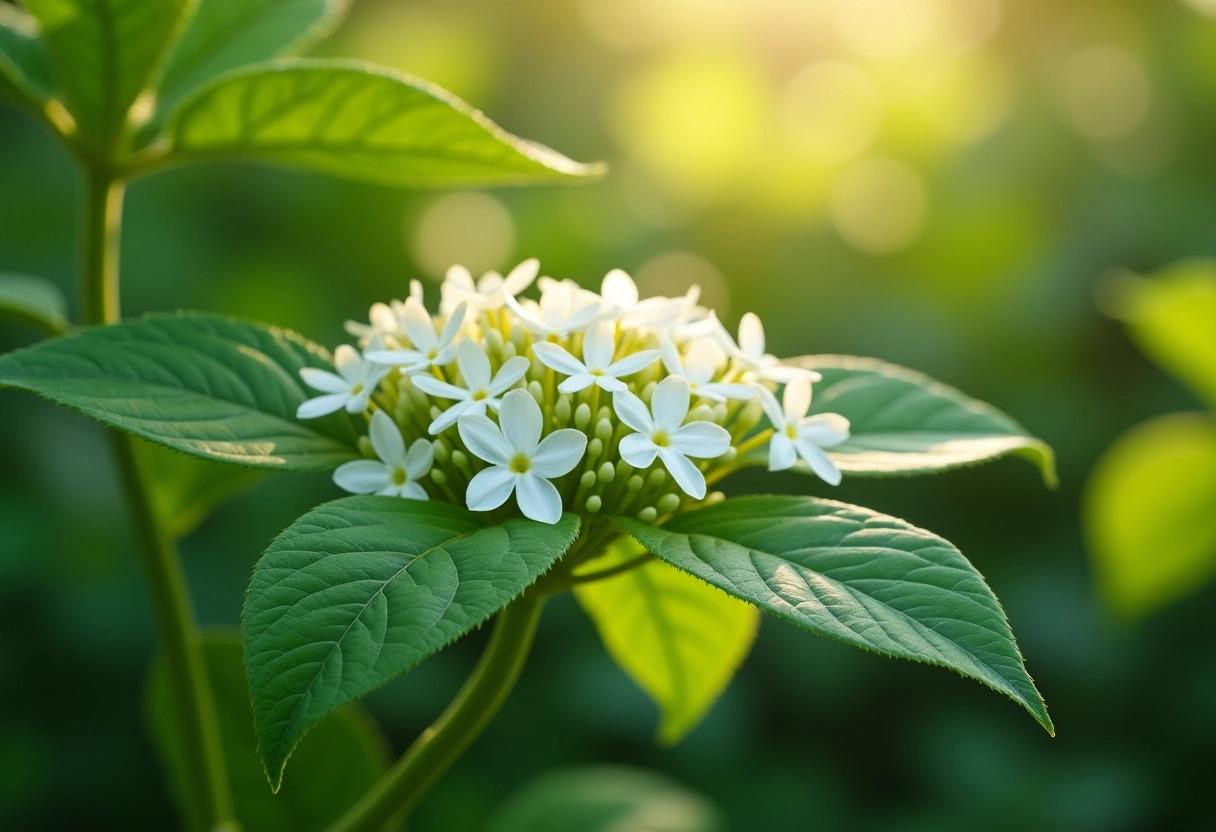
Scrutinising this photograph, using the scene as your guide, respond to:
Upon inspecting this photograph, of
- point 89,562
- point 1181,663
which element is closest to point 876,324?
point 1181,663

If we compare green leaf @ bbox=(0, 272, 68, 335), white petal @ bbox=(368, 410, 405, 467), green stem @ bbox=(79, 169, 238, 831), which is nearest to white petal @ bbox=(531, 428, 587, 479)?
white petal @ bbox=(368, 410, 405, 467)

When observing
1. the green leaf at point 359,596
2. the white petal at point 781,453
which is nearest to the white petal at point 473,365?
the green leaf at point 359,596

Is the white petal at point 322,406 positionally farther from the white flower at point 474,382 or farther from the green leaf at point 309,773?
the green leaf at point 309,773

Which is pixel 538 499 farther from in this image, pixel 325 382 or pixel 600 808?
Result: pixel 600 808

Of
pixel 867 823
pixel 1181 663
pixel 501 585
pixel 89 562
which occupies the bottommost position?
pixel 867 823

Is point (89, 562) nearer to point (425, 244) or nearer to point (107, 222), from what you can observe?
point (425, 244)

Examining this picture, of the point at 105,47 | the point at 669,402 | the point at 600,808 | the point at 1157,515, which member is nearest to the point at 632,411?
the point at 669,402
